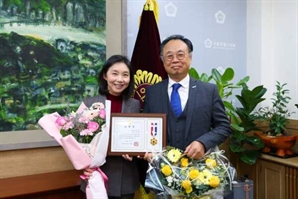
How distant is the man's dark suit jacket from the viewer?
4.58 feet

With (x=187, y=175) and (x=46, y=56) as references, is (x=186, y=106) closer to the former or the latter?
(x=187, y=175)

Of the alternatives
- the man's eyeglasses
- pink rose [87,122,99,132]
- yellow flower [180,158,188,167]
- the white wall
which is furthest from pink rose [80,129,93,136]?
the white wall

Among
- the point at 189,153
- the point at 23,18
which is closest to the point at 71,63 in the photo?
the point at 23,18

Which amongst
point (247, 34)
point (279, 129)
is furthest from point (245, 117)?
point (247, 34)

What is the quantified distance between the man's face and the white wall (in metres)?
0.96

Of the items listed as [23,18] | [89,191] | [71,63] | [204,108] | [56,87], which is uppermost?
[23,18]

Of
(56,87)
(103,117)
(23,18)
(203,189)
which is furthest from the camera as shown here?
(56,87)

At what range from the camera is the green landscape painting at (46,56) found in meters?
1.68

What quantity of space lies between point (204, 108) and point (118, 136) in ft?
1.49

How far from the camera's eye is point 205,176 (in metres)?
1.17

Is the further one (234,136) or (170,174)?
(234,136)

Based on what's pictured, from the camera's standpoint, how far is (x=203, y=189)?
1169mm

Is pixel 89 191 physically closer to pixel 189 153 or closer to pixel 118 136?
pixel 118 136

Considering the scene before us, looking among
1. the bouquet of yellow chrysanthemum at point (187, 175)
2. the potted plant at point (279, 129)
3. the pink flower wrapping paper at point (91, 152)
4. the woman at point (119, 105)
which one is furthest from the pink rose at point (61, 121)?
the potted plant at point (279, 129)
